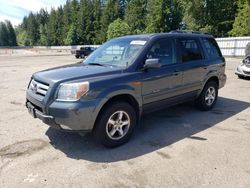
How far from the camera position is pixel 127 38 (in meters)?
5.11

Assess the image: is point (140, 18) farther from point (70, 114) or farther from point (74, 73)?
point (70, 114)

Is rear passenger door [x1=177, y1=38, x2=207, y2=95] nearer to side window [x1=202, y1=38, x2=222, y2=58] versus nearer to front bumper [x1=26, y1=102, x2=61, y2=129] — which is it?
side window [x1=202, y1=38, x2=222, y2=58]

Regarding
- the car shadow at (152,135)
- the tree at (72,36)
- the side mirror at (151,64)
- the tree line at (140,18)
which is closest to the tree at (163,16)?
the tree line at (140,18)

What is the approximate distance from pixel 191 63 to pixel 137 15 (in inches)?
2460

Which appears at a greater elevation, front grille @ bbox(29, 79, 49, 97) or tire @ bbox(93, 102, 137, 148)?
front grille @ bbox(29, 79, 49, 97)

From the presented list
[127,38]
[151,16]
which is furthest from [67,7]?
[127,38]

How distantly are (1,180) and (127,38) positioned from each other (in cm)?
337

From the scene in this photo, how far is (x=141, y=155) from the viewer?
3.89m

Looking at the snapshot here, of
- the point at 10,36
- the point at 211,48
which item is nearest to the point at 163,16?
the point at 211,48

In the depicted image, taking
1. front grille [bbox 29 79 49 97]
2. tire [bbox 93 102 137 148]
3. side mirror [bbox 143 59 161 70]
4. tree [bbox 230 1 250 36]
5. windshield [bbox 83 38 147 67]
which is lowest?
tire [bbox 93 102 137 148]

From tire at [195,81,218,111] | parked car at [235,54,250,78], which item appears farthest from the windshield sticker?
parked car at [235,54,250,78]

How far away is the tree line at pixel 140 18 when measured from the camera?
166 feet

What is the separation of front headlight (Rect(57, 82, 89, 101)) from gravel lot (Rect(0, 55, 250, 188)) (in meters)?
0.93

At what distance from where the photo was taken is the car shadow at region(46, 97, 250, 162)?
3.95 m
